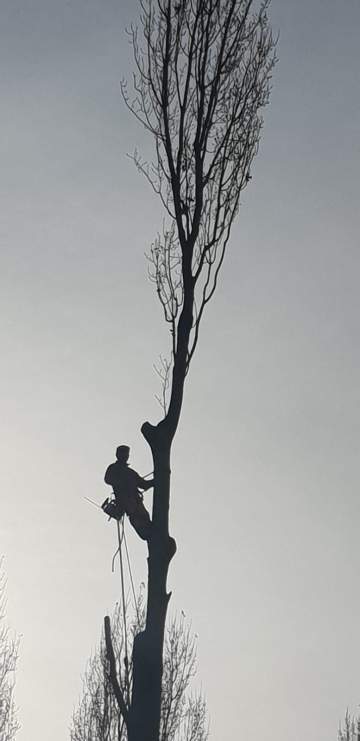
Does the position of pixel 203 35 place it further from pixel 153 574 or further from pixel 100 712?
pixel 100 712

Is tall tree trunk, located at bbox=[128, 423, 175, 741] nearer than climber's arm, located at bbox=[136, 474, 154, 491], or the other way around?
tall tree trunk, located at bbox=[128, 423, 175, 741]

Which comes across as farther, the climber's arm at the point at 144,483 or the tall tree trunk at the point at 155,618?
the climber's arm at the point at 144,483

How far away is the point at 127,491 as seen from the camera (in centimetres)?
975

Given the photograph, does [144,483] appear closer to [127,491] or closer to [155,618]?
[127,491]

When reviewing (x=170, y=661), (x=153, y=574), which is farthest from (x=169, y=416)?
(x=170, y=661)

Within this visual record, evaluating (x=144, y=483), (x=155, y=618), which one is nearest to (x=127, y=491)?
(x=144, y=483)

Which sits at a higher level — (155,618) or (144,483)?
(144,483)

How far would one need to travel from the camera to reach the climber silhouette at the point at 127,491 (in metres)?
9.52

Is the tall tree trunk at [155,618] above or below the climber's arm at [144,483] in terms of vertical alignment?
below

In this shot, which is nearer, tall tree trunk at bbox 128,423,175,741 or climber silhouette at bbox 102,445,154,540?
tall tree trunk at bbox 128,423,175,741

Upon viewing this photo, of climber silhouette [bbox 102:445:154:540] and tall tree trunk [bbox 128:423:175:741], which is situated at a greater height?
climber silhouette [bbox 102:445:154:540]

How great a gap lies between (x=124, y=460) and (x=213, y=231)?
2171 mm

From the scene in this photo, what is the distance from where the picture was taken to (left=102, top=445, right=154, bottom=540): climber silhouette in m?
9.52

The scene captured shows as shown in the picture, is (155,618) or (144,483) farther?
(144,483)
